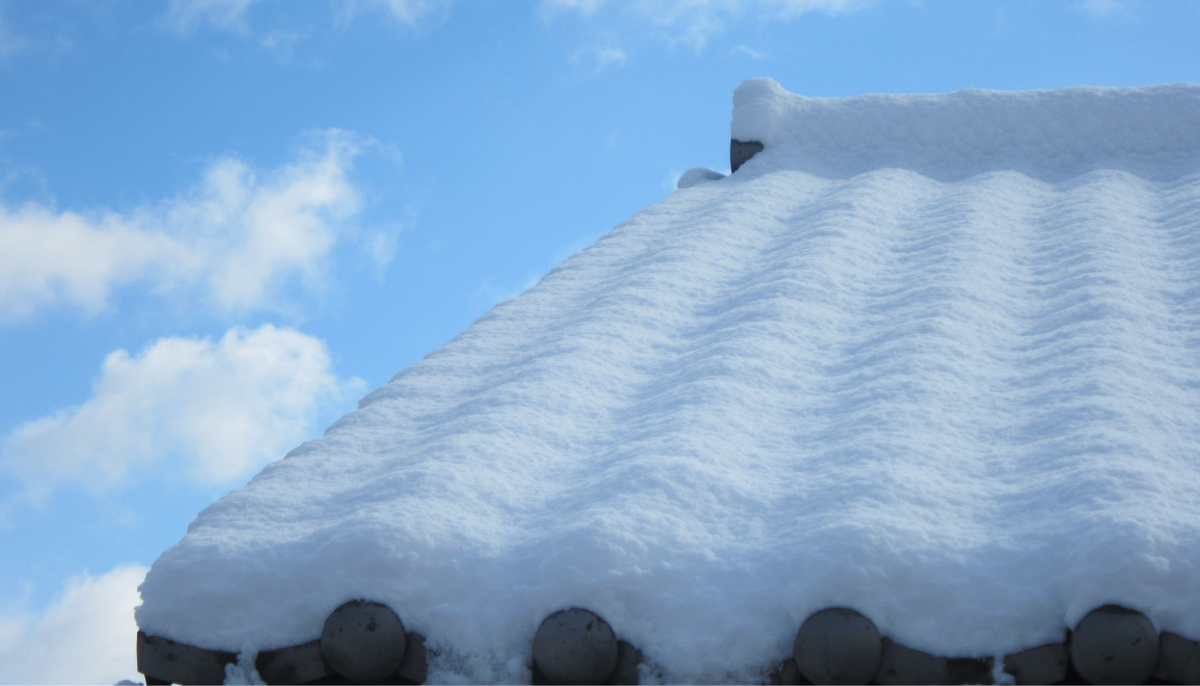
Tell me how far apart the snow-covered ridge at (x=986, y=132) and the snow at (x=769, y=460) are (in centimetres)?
55

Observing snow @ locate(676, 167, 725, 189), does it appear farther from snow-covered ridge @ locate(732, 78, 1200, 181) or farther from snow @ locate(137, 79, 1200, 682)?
snow @ locate(137, 79, 1200, 682)

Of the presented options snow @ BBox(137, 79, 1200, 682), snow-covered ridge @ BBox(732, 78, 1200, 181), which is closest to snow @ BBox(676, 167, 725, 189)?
snow-covered ridge @ BBox(732, 78, 1200, 181)

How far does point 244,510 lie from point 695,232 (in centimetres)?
216

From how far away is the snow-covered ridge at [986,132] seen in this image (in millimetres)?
4027

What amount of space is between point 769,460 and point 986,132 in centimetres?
310

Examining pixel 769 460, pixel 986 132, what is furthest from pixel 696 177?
pixel 769 460

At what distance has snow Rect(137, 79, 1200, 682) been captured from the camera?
1.43 metres

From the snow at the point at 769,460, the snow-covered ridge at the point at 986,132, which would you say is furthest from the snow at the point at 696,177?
the snow at the point at 769,460

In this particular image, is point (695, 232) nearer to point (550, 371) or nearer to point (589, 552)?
point (550, 371)

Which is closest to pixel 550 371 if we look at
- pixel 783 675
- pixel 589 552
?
pixel 589 552

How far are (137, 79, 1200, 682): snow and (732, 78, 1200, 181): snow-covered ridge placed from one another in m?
0.55

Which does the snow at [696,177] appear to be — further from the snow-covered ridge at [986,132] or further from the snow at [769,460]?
the snow at [769,460]

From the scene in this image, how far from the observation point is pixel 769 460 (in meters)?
1.89

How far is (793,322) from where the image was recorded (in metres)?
2.63
